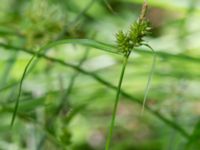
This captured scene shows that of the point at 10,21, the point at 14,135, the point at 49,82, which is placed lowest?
the point at 14,135

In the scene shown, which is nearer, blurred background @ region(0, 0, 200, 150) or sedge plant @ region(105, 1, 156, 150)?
sedge plant @ region(105, 1, 156, 150)

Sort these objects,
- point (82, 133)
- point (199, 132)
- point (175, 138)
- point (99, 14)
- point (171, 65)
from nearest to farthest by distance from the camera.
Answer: point (199, 132)
point (175, 138)
point (171, 65)
point (82, 133)
point (99, 14)

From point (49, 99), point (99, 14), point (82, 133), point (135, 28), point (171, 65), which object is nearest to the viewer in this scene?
point (135, 28)

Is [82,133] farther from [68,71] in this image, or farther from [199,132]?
[199,132]

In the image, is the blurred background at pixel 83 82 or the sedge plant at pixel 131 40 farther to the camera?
the blurred background at pixel 83 82

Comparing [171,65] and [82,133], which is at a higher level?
[171,65]

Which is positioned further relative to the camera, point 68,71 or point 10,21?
point 10,21

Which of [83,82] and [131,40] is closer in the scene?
[131,40]

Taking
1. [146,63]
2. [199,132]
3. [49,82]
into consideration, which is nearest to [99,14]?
[146,63]
